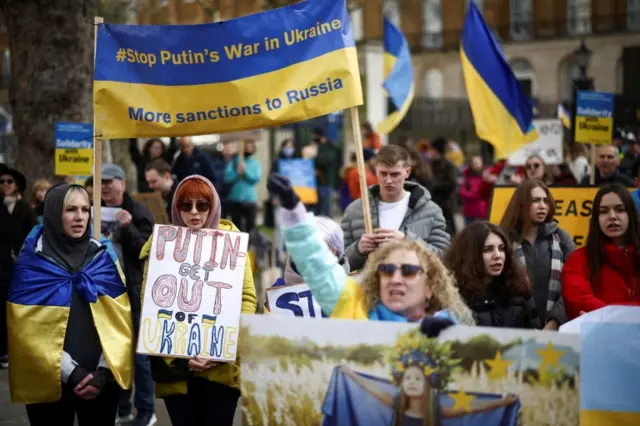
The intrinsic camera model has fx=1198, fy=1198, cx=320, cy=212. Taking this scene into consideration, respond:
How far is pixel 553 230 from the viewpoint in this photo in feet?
25.6

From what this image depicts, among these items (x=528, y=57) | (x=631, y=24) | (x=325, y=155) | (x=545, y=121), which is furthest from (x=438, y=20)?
(x=545, y=121)

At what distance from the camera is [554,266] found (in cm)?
766

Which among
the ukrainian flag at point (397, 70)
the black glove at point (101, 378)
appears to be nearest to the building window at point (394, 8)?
the ukrainian flag at point (397, 70)

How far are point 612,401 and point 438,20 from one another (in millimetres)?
53809

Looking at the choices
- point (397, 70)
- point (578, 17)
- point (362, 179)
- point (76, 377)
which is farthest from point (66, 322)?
point (578, 17)

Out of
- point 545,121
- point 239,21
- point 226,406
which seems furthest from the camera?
point 545,121

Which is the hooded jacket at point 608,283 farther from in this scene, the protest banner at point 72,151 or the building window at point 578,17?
the building window at point 578,17

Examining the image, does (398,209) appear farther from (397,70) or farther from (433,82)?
(433,82)

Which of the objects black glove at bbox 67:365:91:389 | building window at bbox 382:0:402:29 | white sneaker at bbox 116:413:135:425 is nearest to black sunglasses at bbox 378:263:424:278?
black glove at bbox 67:365:91:389

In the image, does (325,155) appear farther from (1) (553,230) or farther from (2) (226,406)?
(2) (226,406)

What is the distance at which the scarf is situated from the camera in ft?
24.8

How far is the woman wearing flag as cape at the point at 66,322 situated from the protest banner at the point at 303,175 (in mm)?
14036

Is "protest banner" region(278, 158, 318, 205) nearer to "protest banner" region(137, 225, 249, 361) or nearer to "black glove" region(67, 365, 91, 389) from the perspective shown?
"protest banner" region(137, 225, 249, 361)

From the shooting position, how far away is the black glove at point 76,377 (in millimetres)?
5879
